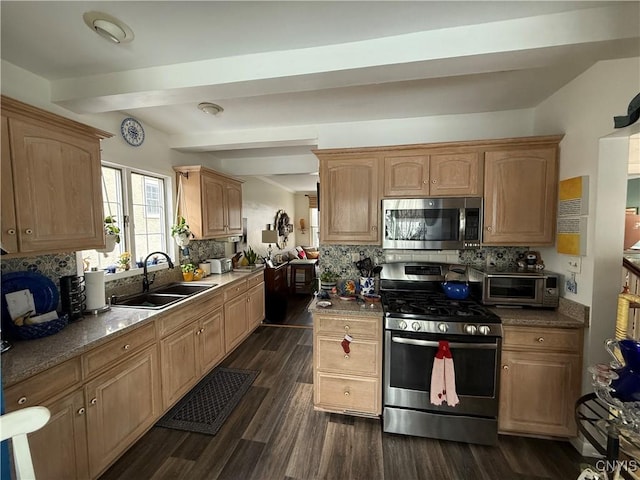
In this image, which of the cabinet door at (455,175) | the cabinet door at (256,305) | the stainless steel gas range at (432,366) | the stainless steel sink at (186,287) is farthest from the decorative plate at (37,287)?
the cabinet door at (455,175)

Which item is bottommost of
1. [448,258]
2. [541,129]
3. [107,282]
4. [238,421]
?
[238,421]

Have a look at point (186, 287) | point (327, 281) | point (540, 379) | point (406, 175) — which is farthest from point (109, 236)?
point (540, 379)

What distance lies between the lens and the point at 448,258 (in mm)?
2598

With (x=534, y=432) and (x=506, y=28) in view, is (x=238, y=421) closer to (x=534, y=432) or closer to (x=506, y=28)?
(x=534, y=432)

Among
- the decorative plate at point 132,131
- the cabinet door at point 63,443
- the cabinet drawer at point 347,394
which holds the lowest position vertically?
the cabinet drawer at point 347,394

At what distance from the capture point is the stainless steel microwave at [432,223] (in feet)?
7.52

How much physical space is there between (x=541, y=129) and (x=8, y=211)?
384 centimetres

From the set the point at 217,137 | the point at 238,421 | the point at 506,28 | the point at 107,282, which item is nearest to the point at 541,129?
the point at 506,28

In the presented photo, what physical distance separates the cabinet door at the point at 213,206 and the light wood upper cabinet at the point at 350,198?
64.7 inches

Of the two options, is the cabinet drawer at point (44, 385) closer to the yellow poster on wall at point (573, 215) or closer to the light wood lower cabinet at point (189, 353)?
the light wood lower cabinet at point (189, 353)

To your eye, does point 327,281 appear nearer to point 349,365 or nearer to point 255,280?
point 349,365

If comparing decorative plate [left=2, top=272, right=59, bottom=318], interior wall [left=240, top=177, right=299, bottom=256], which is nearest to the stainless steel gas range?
decorative plate [left=2, top=272, right=59, bottom=318]

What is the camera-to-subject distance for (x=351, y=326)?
2.14 meters

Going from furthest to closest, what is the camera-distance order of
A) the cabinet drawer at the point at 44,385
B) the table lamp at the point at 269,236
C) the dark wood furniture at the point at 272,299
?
the table lamp at the point at 269,236 < the dark wood furniture at the point at 272,299 < the cabinet drawer at the point at 44,385
